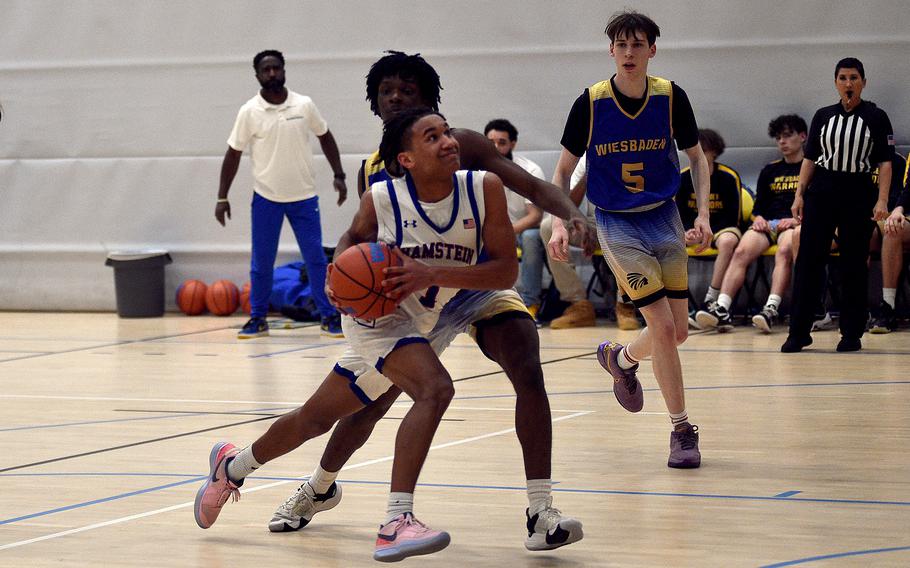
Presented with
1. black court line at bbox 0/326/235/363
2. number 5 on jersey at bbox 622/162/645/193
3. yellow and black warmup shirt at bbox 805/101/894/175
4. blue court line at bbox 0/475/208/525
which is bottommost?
black court line at bbox 0/326/235/363

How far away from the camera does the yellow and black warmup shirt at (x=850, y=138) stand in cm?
816

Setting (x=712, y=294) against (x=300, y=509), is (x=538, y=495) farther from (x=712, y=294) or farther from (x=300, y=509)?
(x=712, y=294)

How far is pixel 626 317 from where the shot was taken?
1014cm

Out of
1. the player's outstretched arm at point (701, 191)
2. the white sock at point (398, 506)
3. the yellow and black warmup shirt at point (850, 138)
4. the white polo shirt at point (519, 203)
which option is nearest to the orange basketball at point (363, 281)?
the white sock at point (398, 506)

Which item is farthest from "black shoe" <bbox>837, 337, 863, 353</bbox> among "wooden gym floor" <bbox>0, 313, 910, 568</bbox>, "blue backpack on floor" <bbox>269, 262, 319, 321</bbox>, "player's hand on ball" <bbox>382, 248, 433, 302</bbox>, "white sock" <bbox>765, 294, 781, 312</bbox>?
"player's hand on ball" <bbox>382, 248, 433, 302</bbox>

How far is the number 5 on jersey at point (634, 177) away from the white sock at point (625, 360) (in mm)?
711

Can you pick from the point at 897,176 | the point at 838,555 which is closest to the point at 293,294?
the point at 897,176

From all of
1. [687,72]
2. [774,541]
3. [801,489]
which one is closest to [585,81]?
[687,72]

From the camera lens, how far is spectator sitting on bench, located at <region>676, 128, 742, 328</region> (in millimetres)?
9969

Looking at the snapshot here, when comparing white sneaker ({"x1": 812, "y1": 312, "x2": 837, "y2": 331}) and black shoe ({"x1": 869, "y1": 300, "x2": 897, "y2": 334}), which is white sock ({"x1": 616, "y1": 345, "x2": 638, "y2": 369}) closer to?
black shoe ({"x1": 869, "y1": 300, "x2": 897, "y2": 334})

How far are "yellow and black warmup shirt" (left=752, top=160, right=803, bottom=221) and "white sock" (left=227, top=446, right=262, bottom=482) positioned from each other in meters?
6.93

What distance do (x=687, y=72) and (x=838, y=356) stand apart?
3.70 m

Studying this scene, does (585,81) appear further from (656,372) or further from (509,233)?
(509,233)

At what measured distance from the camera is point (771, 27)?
35.4 ft
